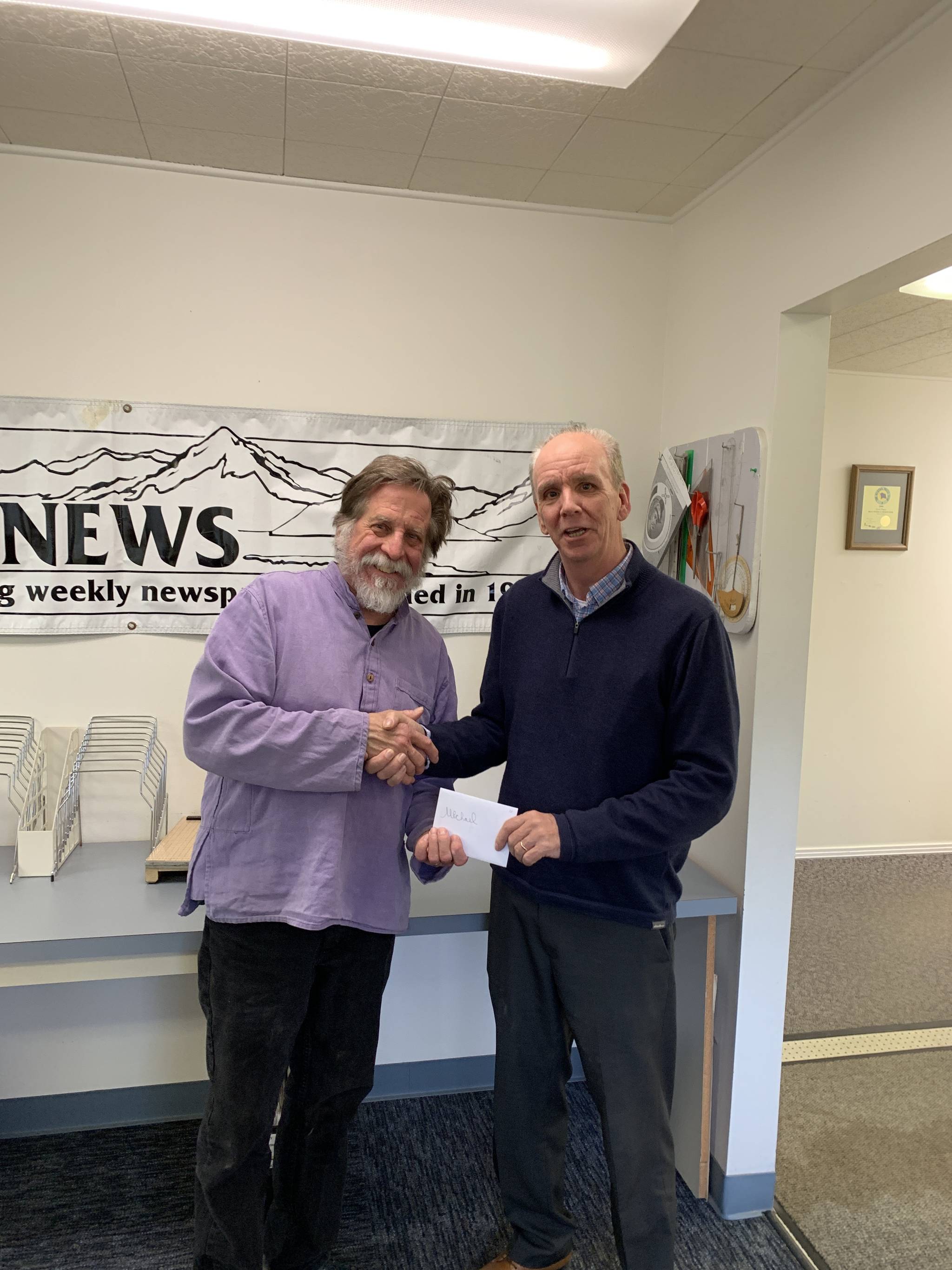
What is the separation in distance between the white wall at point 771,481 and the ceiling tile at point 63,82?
1526 mm

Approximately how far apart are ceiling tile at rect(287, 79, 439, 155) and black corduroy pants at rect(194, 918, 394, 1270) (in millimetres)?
1781

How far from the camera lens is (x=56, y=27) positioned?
5.74 feet

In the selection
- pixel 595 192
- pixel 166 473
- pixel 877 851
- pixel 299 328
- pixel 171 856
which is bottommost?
pixel 877 851

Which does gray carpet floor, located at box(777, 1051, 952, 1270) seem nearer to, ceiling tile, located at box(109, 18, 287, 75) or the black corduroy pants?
the black corduroy pants

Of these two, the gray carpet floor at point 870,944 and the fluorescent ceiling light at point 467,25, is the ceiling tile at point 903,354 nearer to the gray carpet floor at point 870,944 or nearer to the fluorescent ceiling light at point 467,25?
the gray carpet floor at point 870,944

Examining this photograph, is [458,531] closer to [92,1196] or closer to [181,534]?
[181,534]

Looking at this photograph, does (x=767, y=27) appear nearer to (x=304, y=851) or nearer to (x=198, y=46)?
(x=198, y=46)

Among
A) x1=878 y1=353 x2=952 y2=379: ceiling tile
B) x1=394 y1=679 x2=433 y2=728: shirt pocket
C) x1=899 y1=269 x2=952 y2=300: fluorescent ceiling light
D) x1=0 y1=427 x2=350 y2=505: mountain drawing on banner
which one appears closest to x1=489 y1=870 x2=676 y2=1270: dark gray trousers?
x1=394 y1=679 x2=433 y2=728: shirt pocket

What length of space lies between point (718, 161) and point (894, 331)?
1.87 metres

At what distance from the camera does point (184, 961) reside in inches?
78.6

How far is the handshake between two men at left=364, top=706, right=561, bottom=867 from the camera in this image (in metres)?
1.70

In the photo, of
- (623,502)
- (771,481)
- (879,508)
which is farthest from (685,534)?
(879,508)

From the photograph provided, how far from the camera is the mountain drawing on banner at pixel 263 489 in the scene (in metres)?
2.45

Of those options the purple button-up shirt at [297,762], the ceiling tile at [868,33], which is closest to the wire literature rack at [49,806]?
the purple button-up shirt at [297,762]
